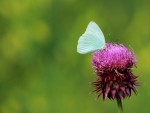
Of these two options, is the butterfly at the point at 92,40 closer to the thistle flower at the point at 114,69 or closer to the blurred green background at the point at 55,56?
the thistle flower at the point at 114,69

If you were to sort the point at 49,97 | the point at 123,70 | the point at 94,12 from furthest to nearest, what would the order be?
the point at 94,12, the point at 49,97, the point at 123,70

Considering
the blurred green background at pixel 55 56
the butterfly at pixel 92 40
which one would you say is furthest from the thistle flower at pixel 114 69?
the blurred green background at pixel 55 56

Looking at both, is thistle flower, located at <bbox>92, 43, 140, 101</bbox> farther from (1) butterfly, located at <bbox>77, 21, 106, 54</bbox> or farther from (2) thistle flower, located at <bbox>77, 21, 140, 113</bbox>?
(1) butterfly, located at <bbox>77, 21, 106, 54</bbox>

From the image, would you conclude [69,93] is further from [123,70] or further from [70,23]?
[123,70]

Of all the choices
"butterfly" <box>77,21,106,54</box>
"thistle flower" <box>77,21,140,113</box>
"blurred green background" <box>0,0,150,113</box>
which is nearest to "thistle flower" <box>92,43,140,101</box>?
"thistle flower" <box>77,21,140,113</box>

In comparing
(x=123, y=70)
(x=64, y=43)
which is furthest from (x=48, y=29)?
(x=123, y=70)

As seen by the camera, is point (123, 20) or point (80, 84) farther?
point (123, 20)
